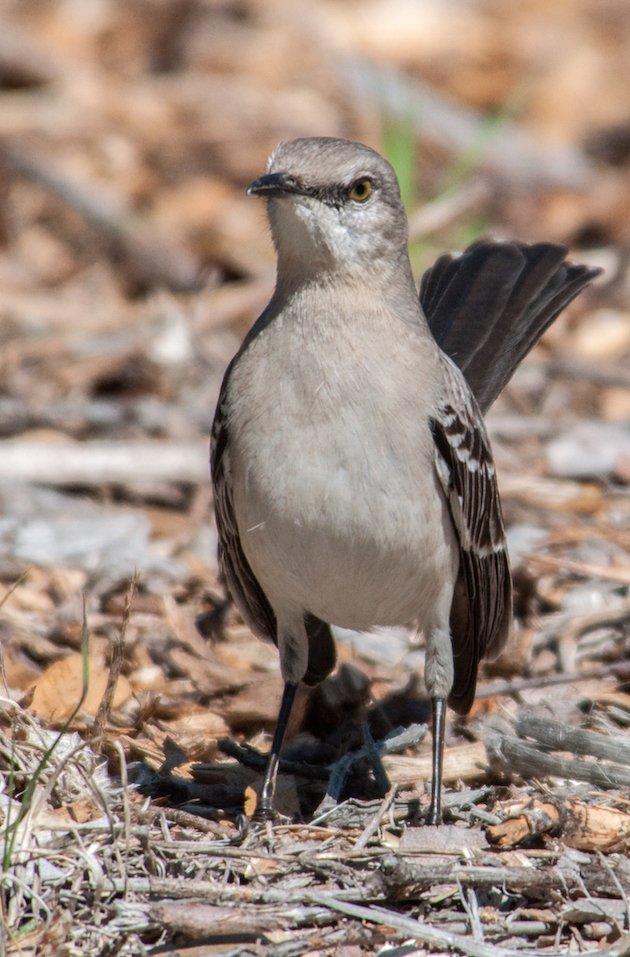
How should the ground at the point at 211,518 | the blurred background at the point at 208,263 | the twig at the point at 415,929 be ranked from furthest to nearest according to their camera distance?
the blurred background at the point at 208,263 → the ground at the point at 211,518 → the twig at the point at 415,929

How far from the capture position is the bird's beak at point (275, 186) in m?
4.91

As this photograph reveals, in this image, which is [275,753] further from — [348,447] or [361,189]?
[361,189]

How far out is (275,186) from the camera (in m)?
4.95

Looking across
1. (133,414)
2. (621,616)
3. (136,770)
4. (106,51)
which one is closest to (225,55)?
(106,51)

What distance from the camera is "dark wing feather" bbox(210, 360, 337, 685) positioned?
209 inches

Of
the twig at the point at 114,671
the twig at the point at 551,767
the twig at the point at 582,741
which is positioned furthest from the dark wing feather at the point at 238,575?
the twig at the point at 582,741

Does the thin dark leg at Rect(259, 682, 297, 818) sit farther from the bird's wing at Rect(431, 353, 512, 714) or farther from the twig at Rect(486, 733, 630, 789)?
the twig at Rect(486, 733, 630, 789)

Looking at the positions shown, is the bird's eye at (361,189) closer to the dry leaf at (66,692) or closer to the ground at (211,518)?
the ground at (211,518)

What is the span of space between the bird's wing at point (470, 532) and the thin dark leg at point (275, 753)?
734 millimetres

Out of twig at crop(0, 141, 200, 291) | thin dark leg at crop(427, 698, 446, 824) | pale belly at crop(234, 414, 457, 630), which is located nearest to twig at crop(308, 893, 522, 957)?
thin dark leg at crop(427, 698, 446, 824)

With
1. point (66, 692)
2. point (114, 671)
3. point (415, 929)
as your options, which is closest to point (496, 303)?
point (66, 692)

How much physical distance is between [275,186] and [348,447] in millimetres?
971

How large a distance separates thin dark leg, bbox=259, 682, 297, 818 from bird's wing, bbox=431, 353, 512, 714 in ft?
2.41

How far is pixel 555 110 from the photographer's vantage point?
497 inches
